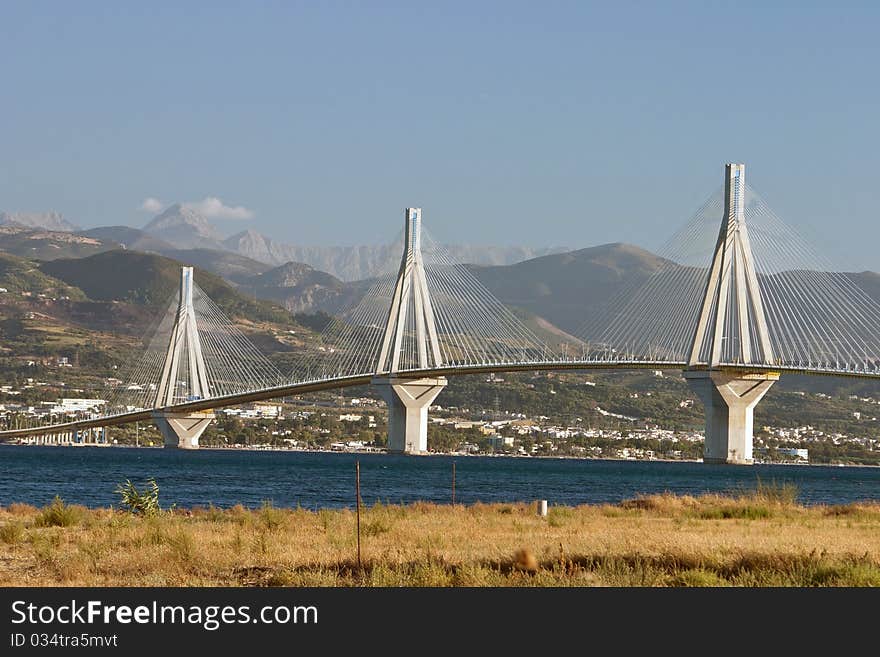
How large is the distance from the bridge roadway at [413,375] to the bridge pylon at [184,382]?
1099 millimetres

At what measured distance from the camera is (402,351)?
105 m

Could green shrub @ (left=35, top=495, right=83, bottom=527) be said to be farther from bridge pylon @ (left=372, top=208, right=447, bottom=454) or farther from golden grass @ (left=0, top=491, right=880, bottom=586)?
bridge pylon @ (left=372, top=208, right=447, bottom=454)

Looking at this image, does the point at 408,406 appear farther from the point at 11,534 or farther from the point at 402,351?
the point at 11,534

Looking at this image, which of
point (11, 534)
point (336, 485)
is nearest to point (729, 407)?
point (336, 485)

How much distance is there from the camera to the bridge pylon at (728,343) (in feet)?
272

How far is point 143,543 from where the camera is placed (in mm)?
21531

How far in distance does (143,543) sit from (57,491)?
28.1 meters

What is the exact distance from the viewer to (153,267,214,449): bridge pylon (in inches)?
4395

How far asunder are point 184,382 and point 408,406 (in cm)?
2139

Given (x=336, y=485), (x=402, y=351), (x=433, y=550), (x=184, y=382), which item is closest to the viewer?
(x=433, y=550)

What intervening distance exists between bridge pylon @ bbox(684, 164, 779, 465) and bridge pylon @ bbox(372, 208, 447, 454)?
1817 cm

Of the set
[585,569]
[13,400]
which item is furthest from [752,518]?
[13,400]

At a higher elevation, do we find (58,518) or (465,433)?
(58,518)

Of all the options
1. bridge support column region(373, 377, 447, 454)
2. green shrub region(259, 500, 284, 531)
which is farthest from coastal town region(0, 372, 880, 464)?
green shrub region(259, 500, 284, 531)
